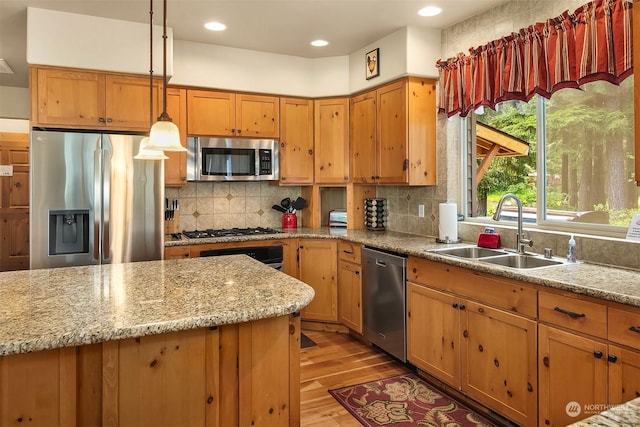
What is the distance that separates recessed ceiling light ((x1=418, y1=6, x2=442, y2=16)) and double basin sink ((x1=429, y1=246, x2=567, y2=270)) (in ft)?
5.71

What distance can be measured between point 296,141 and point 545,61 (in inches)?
90.6

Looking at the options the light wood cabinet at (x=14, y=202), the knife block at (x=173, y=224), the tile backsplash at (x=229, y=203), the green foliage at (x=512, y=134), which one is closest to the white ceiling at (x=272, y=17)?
the green foliage at (x=512, y=134)

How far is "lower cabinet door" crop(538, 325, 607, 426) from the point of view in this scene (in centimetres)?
189

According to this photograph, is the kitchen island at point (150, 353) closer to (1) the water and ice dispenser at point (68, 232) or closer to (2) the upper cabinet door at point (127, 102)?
(1) the water and ice dispenser at point (68, 232)

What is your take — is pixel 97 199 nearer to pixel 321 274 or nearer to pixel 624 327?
pixel 321 274

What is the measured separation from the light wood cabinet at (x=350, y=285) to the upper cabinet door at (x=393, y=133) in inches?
27.1

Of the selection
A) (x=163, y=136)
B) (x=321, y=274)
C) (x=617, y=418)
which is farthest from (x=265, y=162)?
(x=617, y=418)

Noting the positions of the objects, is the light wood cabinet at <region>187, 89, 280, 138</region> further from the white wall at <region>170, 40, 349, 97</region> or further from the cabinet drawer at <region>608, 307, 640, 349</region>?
the cabinet drawer at <region>608, 307, 640, 349</region>

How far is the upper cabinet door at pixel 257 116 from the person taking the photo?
4.14 meters

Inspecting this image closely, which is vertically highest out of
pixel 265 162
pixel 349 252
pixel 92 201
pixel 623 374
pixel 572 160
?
pixel 265 162

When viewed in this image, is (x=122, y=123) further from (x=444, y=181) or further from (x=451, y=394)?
(x=451, y=394)

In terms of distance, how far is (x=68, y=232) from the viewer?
316cm

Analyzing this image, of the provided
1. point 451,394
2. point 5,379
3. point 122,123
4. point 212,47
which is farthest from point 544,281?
point 212,47

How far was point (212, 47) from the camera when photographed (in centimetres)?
402
